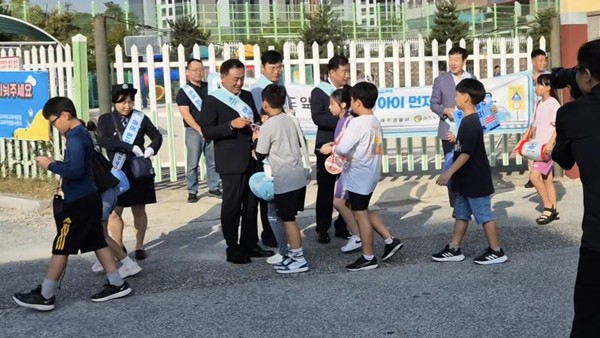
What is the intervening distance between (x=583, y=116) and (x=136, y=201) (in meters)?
4.24

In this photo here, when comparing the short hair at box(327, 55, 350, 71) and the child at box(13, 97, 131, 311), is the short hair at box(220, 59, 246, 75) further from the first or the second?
the child at box(13, 97, 131, 311)

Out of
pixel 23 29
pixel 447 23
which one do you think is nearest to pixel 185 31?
pixel 447 23

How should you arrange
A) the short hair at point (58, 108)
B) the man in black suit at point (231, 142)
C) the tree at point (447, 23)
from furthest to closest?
the tree at point (447, 23)
the man in black suit at point (231, 142)
the short hair at point (58, 108)

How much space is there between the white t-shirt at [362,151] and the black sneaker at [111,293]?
1961 mm

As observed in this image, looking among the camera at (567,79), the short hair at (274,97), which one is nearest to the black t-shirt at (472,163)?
the short hair at (274,97)

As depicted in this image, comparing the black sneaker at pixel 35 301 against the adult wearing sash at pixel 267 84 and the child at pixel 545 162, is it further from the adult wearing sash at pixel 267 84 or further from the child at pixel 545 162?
the child at pixel 545 162

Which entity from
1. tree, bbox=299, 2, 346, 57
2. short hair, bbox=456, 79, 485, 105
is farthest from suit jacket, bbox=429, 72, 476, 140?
tree, bbox=299, 2, 346, 57

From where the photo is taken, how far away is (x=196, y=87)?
9.26 meters

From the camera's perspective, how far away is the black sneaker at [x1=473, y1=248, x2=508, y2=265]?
6535 millimetres

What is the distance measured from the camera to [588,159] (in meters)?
3.59

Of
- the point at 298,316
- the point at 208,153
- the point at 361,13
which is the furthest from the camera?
the point at 361,13

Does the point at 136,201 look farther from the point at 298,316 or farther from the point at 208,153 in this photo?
the point at 208,153

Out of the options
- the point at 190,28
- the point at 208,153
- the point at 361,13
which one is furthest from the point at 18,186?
the point at 361,13

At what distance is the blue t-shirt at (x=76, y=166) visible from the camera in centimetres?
555
